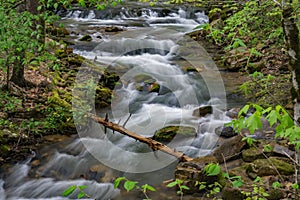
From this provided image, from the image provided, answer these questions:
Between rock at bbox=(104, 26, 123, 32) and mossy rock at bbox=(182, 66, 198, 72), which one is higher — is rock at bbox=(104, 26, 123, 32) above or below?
above

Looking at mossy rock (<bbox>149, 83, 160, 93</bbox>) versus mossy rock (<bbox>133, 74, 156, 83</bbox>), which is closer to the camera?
mossy rock (<bbox>149, 83, 160, 93</bbox>)

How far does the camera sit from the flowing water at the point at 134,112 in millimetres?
5191

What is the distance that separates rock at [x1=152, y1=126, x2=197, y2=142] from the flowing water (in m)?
0.12

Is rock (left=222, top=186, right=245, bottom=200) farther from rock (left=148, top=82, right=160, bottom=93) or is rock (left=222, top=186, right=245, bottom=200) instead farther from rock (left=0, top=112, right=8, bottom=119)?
rock (left=148, top=82, right=160, bottom=93)

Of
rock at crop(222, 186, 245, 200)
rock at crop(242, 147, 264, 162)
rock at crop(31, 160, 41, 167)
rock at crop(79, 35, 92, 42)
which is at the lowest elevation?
rock at crop(31, 160, 41, 167)

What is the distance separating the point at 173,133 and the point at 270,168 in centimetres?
239

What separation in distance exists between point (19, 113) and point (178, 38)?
9.19m

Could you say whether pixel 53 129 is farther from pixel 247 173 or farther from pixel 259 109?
pixel 259 109

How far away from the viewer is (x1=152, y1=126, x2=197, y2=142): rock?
6274mm

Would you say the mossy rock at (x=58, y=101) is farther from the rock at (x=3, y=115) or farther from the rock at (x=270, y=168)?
the rock at (x=270, y=168)

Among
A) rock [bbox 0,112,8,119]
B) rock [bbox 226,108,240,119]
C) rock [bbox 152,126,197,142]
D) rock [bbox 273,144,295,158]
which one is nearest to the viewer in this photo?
rock [bbox 273,144,295,158]

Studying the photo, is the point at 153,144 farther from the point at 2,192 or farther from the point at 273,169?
the point at 2,192

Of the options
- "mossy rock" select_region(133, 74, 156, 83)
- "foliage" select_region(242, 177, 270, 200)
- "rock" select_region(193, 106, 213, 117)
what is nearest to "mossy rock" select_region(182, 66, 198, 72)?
"mossy rock" select_region(133, 74, 156, 83)

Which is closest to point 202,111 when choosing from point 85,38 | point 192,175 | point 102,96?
point 102,96
